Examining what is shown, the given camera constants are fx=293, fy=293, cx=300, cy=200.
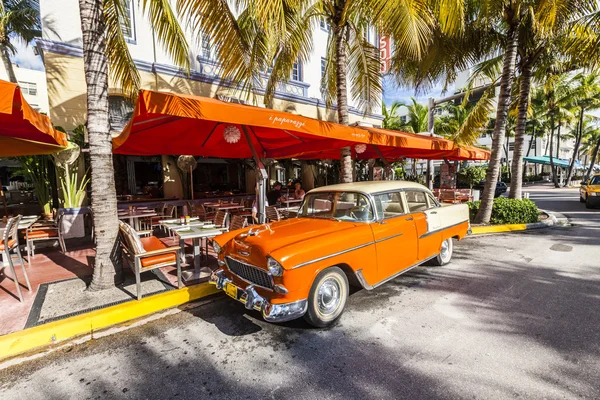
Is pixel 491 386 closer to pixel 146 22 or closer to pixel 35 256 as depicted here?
pixel 35 256

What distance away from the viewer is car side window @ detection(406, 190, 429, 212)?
497 cm

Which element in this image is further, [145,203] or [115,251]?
[145,203]

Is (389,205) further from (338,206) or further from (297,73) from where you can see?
(297,73)

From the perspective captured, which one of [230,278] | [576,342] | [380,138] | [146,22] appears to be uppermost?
[146,22]

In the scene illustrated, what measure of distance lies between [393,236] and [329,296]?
133cm

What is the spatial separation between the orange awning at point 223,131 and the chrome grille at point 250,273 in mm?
2020

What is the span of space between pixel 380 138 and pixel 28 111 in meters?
6.16

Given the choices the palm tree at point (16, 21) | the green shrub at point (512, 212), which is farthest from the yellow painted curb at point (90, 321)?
the palm tree at point (16, 21)

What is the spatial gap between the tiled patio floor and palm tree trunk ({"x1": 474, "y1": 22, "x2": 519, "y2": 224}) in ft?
27.5

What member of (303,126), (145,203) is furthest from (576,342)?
(145,203)

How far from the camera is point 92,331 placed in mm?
3564

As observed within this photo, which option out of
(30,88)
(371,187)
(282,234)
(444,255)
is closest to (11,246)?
(282,234)

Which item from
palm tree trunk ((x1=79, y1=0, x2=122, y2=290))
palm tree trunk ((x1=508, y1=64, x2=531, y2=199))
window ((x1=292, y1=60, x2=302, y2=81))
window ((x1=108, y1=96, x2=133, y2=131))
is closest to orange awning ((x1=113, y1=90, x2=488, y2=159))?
palm tree trunk ((x1=79, y1=0, x2=122, y2=290))

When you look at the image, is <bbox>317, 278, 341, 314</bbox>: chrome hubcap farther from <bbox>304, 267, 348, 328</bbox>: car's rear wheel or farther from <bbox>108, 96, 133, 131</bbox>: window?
<bbox>108, 96, 133, 131</bbox>: window
